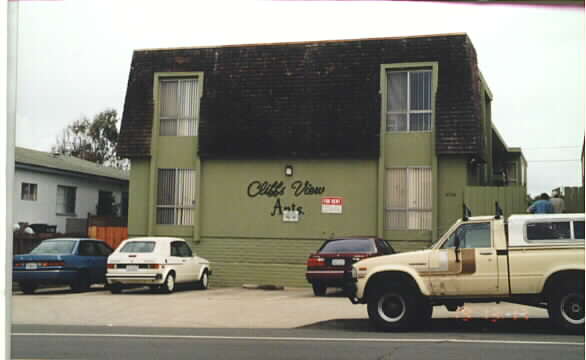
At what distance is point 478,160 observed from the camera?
5.52 metres

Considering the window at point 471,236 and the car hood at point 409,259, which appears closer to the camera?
the window at point 471,236

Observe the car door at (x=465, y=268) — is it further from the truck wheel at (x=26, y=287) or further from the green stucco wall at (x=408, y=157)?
the truck wheel at (x=26, y=287)

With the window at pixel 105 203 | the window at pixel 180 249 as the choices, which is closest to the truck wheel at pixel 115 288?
the window at pixel 180 249

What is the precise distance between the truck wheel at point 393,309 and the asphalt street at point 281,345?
0.88 ft

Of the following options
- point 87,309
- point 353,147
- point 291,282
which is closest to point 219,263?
point 291,282

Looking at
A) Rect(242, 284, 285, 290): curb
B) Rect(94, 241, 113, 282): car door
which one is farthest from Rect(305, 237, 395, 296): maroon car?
Rect(94, 241, 113, 282): car door

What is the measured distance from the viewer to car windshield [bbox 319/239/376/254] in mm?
12117

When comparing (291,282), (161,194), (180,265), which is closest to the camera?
(161,194)

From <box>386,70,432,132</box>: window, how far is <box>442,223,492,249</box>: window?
1676 mm

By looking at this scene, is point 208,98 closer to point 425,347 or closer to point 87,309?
point 425,347

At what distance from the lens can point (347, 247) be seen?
43.1ft

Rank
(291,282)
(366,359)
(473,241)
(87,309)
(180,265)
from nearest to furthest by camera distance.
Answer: (366,359) → (473,241) → (87,309) → (291,282) → (180,265)

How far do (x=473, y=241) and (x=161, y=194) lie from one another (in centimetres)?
473

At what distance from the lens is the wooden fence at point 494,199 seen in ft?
16.9
